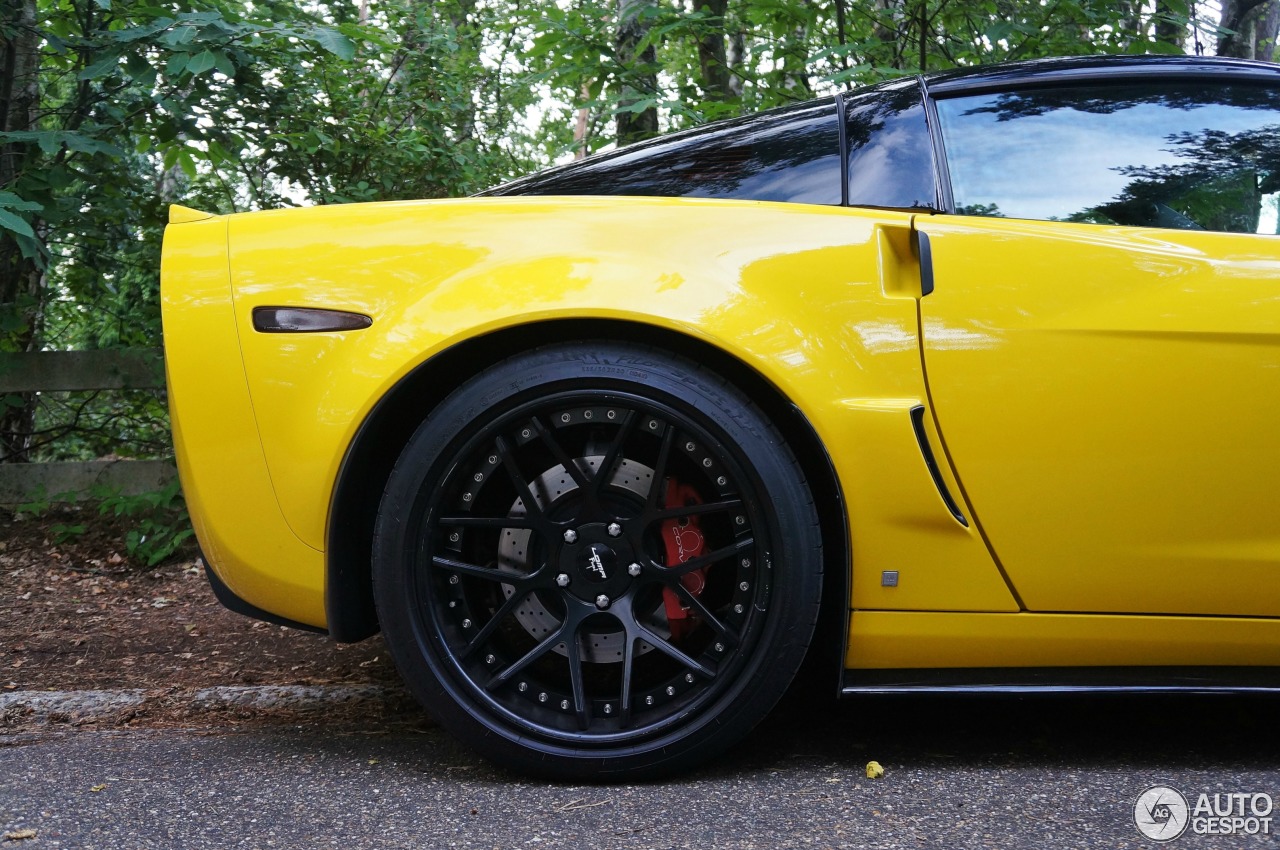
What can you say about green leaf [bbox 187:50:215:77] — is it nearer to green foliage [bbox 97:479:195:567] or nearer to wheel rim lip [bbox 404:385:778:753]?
green foliage [bbox 97:479:195:567]

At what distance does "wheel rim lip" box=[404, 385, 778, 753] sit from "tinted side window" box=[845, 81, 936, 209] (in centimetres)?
56

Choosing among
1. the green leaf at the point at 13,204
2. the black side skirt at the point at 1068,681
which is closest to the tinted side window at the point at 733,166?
the black side skirt at the point at 1068,681

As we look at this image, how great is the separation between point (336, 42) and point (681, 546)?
7.15 ft

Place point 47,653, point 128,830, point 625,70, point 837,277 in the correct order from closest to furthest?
point 128,830 < point 837,277 < point 47,653 < point 625,70

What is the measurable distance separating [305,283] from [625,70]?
10.1 feet

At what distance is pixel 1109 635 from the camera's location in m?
1.85

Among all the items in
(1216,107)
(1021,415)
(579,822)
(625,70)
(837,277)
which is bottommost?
(579,822)

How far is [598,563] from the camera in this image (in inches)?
74.1

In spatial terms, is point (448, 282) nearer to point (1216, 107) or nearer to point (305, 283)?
point (305, 283)

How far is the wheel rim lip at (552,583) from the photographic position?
1852mm

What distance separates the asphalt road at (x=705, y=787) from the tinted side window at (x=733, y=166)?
41.1 inches

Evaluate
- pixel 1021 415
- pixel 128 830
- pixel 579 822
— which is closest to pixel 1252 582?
pixel 1021 415

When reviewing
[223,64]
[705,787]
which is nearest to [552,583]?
[705,787]

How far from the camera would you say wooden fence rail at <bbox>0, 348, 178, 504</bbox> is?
4.55 meters
